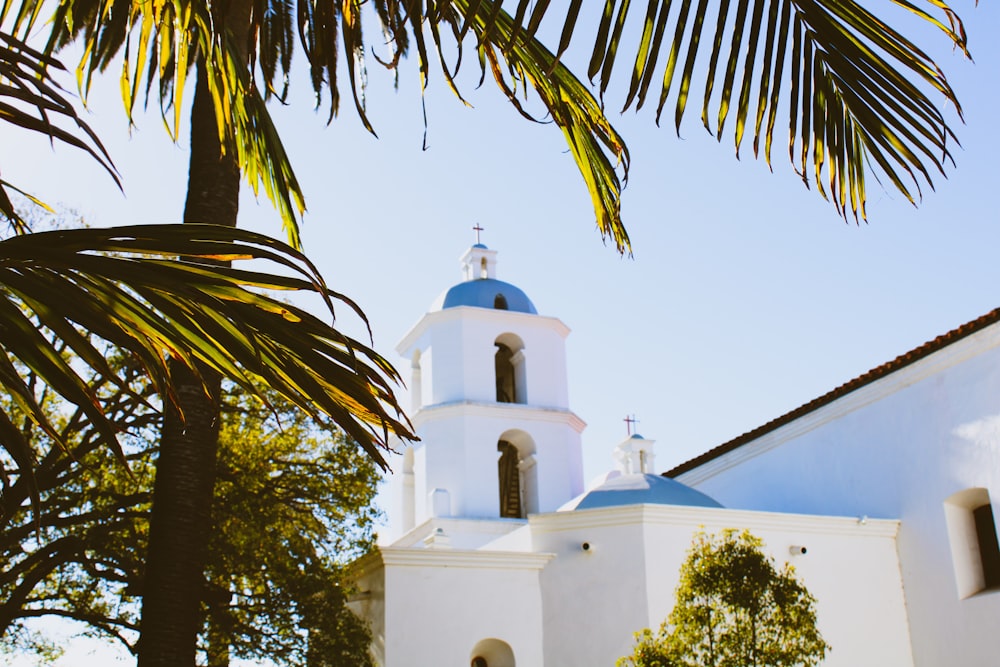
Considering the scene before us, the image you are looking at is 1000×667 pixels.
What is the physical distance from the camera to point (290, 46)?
1238cm

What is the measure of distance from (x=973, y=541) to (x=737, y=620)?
6.75 metres

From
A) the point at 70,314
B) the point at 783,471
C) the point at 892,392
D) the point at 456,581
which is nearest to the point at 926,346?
the point at 892,392

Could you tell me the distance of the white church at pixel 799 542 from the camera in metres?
16.5

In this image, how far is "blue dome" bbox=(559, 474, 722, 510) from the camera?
60.4 feet

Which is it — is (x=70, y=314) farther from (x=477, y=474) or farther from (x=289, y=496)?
(x=477, y=474)

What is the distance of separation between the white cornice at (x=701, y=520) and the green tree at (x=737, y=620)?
2.98m

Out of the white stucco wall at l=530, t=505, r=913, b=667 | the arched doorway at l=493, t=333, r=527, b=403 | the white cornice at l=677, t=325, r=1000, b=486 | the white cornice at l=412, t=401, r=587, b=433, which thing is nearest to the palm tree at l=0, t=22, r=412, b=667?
the white stucco wall at l=530, t=505, r=913, b=667

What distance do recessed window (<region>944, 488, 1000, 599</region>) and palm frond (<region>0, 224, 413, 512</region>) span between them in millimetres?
17882

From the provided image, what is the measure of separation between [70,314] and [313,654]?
490 inches

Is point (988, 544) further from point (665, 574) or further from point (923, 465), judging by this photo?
point (665, 574)

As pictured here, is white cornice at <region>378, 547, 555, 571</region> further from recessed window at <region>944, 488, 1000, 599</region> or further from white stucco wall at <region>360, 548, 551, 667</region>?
recessed window at <region>944, 488, 1000, 599</region>

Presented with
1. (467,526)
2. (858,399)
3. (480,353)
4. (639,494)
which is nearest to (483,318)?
(480,353)

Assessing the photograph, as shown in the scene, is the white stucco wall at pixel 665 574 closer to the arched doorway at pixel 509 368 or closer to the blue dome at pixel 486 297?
the arched doorway at pixel 509 368

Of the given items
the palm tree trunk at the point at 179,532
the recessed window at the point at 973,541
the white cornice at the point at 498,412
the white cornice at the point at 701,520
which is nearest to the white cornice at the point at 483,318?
the white cornice at the point at 498,412
